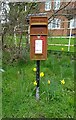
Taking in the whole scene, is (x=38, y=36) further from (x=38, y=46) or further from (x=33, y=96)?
(x=33, y=96)

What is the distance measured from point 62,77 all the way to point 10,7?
1.59m

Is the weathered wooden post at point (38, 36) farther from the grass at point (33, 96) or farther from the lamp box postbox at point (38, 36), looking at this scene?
the grass at point (33, 96)

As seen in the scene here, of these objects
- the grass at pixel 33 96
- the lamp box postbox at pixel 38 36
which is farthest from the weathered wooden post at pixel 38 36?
the grass at pixel 33 96

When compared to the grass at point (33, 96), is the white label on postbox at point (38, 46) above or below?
above

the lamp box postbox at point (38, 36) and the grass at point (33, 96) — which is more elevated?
the lamp box postbox at point (38, 36)

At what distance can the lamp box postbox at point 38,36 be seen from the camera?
3690 millimetres

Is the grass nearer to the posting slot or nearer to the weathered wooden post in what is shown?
the weathered wooden post

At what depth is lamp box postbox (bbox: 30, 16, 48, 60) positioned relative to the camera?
3690 millimetres

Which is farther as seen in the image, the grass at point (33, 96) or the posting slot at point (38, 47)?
the posting slot at point (38, 47)

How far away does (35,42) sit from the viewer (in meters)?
3.72

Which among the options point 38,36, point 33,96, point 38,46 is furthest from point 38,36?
point 33,96

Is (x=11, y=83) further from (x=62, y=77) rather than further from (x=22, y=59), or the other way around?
(x=22, y=59)

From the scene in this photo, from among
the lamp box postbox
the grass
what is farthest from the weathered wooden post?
the grass

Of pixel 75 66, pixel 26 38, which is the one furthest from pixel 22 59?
pixel 75 66
